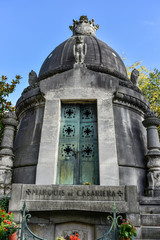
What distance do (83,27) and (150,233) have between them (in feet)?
48.8

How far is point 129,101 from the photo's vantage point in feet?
33.3

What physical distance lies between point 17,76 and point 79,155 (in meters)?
5.06

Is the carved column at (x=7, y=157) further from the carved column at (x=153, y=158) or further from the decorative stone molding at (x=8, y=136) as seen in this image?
the carved column at (x=153, y=158)

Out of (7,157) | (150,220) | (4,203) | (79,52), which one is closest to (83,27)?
(79,52)

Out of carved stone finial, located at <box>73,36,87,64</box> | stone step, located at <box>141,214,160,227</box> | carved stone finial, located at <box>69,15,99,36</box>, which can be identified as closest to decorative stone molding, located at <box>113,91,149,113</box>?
carved stone finial, located at <box>73,36,87,64</box>

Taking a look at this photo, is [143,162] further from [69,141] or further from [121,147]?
[69,141]

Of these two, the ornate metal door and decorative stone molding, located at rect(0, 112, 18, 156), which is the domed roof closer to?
the ornate metal door

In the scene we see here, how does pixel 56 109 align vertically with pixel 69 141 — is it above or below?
above

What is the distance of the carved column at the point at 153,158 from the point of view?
7976 millimetres

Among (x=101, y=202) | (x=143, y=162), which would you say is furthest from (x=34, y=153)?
(x=143, y=162)

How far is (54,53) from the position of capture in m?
14.7

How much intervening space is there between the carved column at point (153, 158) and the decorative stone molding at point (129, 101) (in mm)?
1089

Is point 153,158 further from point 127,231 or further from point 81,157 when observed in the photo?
point 127,231

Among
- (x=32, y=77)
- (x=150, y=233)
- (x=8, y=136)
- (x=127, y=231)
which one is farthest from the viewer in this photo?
(x=32, y=77)
